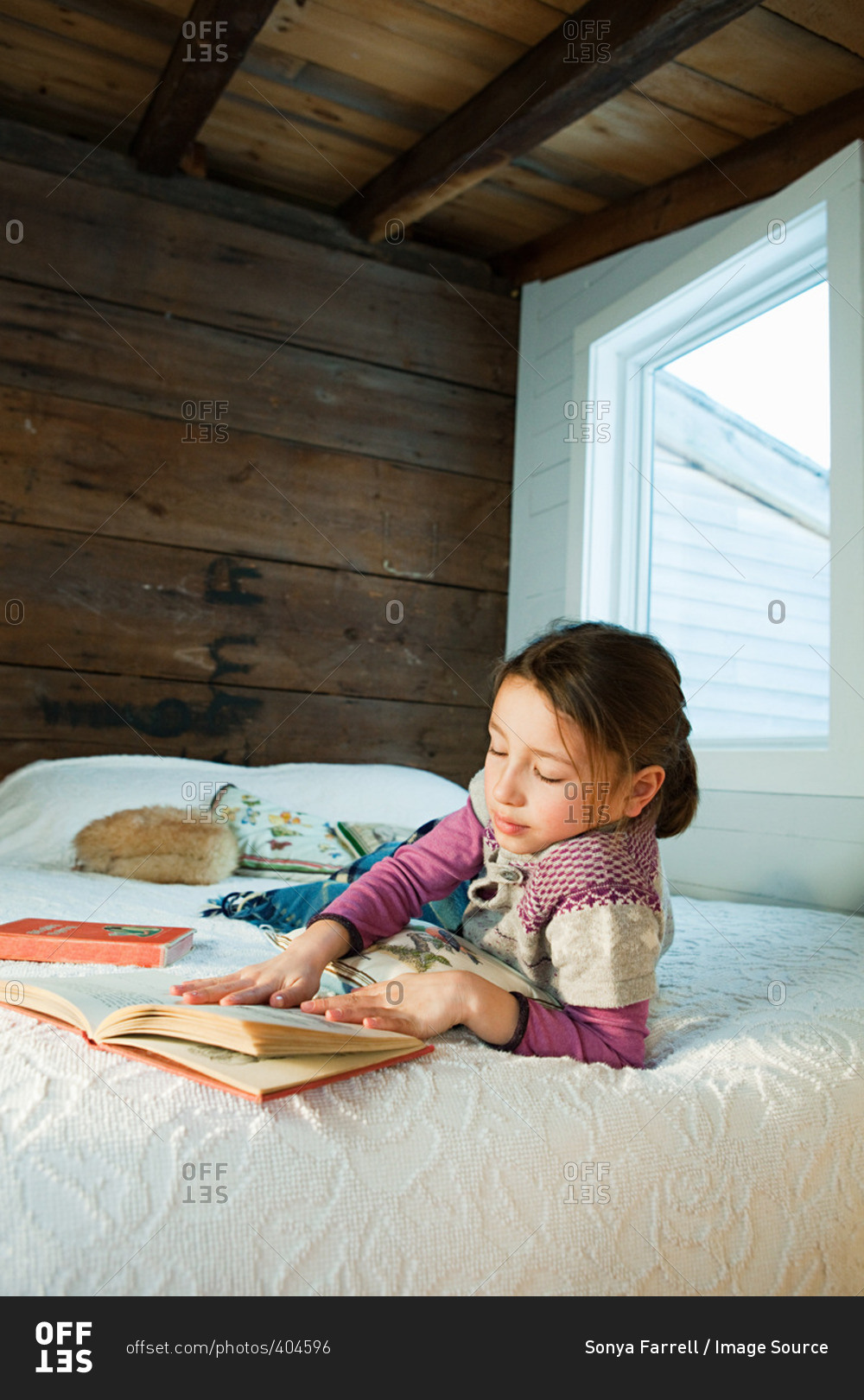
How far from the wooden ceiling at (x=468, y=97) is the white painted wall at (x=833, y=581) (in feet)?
0.43

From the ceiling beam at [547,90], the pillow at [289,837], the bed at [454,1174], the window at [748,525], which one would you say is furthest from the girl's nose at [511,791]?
the ceiling beam at [547,90]

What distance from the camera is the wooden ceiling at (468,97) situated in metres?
1.74

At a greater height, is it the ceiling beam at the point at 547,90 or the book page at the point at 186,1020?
the ceiling beam at the point at 547,90

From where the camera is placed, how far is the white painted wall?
1.72 m

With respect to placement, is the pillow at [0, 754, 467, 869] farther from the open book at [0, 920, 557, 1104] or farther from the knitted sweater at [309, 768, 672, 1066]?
the open book at [0, 920, 557, 1104]

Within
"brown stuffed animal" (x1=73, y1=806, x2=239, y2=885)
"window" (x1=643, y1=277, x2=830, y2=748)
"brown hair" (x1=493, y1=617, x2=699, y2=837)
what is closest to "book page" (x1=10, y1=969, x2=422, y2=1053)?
"brown hair" (x1=493, y1=617, x2=699, y2=837)

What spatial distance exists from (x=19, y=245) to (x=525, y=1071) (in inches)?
85.3

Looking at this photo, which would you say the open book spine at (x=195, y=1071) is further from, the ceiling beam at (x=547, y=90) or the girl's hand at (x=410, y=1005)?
the ceiling beam at (x=547, y=90)

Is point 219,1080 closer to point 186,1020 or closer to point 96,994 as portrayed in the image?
point 186,1020

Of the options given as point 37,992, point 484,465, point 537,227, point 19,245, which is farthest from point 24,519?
point 37,992

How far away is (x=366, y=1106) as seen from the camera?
0.64 m

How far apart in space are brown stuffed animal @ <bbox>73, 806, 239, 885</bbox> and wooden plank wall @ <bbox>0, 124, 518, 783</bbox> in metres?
0.57
